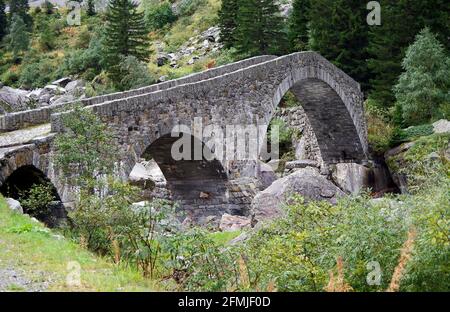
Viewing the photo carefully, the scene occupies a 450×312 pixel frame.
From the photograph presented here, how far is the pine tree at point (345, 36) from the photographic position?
3094 cm

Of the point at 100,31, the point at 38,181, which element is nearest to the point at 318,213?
the point at 38,181

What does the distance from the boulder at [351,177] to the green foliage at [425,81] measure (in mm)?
2987

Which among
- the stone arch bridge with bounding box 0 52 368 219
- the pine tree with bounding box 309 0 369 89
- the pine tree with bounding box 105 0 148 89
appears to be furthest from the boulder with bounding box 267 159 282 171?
the pine tree with bounding box 105 0 148 89

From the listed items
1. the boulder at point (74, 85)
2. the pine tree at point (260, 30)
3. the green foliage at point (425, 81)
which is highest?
the pine tree at point (260, 30)

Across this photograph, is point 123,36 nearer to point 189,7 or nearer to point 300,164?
point 300,164

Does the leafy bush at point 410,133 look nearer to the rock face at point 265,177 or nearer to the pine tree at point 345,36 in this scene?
the pine tree at point 345,36

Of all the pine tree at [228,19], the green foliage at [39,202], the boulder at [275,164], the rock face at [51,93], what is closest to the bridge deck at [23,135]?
the green foliage at [39,202]

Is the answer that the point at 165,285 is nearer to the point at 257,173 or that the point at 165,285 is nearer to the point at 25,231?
the point at 25,231

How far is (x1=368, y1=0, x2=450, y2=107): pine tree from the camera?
2714cm

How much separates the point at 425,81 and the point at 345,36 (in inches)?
311

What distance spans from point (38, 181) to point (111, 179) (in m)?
2.41
